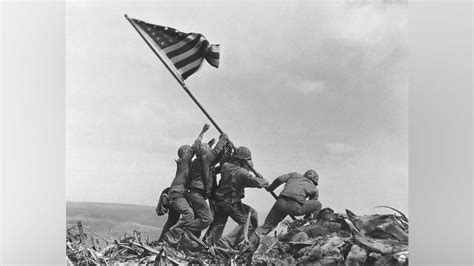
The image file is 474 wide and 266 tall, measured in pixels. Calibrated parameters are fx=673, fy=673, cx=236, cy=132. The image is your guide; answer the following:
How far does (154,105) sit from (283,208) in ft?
4.83

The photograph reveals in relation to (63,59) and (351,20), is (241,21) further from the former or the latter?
(63,59)

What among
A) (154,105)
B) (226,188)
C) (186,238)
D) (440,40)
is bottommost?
(186,238)

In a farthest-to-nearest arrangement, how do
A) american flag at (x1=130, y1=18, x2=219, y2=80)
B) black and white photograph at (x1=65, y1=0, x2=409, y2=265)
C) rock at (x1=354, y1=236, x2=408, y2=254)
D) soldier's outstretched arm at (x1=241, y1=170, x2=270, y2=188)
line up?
american flag at (x1=130, y1=18, x2=219, y2=80), soldier's outstretched arm at (x1=241, y1=170, x2=270, y2=188), black and white photograph at (x1=65, y1=0, x2=409, y2=265), rock at (x1=354, y1=236, x2=408, y2=254)

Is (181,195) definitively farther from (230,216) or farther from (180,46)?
(180,46)

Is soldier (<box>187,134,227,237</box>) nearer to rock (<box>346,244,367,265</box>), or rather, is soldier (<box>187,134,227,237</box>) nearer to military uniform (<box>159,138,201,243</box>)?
military uniform (<box>159,138,201,243</box>)

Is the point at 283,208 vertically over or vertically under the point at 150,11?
under

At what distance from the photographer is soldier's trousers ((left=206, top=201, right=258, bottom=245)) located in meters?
5.85

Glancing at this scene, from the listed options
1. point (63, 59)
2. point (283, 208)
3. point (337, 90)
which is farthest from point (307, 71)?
point (63, 59)

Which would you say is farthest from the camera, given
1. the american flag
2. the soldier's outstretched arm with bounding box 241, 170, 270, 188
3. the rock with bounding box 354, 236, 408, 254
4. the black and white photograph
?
the american flag

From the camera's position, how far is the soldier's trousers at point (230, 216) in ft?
19.2

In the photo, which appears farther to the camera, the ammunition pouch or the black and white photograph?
the ammunition pouch

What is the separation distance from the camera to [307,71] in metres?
5.80

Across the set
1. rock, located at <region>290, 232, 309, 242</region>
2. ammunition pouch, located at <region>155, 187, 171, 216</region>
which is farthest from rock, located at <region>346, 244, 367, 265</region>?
ammunition pouch, located at <region>155, 187, 171, 216</region>

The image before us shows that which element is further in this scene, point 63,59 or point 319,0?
point 63,59
